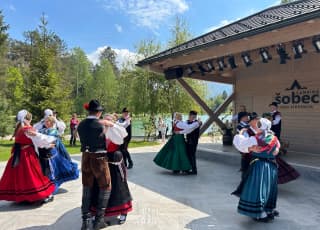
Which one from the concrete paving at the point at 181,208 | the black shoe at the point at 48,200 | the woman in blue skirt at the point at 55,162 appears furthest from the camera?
the woman in blue skirt at the point at 55,162

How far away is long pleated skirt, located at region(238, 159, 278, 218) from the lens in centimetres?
355

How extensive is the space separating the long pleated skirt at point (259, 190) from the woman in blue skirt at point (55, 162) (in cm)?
286

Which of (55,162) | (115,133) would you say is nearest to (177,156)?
(55,162)

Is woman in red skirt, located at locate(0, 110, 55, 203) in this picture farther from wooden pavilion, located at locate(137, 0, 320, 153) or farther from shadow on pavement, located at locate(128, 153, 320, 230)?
wooden pavilion, located at locate(137, 0, 320, 153)

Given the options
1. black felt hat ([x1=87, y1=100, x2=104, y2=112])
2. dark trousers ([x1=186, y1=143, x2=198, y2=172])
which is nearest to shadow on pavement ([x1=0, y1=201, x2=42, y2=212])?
black felt hat ([x1=87, y1=100, x2=104, y2=112])

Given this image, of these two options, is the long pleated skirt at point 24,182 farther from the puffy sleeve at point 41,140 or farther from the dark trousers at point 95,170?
the dark trousers at point 95,170

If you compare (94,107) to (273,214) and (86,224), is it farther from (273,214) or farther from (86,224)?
(273,214)

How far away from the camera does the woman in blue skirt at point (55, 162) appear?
4.64 metres

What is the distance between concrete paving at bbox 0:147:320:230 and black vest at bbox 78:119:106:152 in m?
1.01

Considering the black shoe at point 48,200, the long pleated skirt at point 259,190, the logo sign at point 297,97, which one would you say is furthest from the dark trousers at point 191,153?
the logo sign at point 297,97

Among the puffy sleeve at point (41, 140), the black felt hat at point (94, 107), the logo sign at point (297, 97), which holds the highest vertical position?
the logo sign at point (297, 97)

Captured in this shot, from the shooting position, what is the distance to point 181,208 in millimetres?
4320

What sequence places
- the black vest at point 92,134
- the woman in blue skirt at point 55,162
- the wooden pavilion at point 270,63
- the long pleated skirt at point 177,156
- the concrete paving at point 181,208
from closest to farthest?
the black vest at point 92,134, the concrete paving at point 181,208, the woman in blue skirt at point 55,162, the wooden pavilion at point 270,63, the long pleated skirt at point 177,156

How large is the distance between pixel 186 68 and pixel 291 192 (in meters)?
5.73
